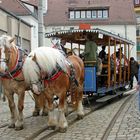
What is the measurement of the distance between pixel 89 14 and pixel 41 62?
2055 inches

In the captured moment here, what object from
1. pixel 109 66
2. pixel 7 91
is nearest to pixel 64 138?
pixel 7 91

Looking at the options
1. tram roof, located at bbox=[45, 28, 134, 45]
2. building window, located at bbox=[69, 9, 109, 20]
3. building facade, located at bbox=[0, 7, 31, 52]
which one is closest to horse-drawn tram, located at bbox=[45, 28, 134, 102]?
tram roof, located at bbox=[45, 28, 134, 45]

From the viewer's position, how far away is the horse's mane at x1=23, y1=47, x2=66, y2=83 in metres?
8.30

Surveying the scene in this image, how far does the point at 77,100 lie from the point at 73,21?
49.6 m

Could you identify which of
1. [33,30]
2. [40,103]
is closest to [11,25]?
[40,103]

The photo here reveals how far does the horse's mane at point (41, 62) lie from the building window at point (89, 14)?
51.6 metres

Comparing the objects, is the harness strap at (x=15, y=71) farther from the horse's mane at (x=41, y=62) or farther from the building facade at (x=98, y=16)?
the building facade at (x=98, y=16)

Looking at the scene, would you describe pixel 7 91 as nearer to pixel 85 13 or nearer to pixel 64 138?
pixel 64 138

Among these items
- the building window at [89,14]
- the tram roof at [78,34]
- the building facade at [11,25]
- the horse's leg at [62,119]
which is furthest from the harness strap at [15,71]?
the building window at [89,14]

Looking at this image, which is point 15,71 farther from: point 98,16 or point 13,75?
point 98,16

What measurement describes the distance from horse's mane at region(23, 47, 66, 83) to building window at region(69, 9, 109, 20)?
51638 mm

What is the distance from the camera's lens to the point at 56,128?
8.81 meters

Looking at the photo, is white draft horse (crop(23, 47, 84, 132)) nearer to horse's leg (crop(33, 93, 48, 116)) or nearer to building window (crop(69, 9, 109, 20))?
horse's leg (crop(33, 93, 48, 116))

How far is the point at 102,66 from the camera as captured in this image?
46.6 ft
